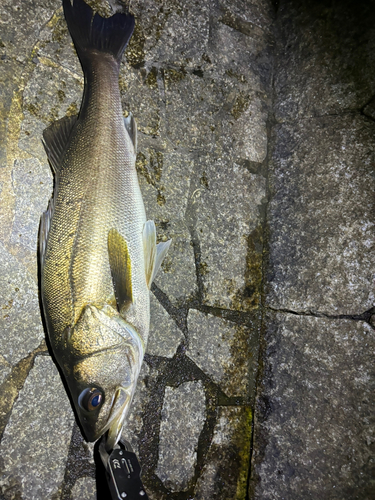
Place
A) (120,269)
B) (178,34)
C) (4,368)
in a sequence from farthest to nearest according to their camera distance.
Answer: (178,34) → (4,368) → (120,269)

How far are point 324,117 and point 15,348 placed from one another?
2.74m

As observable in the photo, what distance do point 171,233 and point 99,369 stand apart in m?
1.10

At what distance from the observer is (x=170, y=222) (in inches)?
100

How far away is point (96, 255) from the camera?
6.09 feet

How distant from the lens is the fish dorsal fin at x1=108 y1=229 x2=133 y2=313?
74.1 inches

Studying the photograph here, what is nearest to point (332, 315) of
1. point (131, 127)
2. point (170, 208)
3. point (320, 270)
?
point (320, 270)

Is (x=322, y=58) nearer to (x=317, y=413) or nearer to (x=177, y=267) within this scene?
(x=177, y=267)

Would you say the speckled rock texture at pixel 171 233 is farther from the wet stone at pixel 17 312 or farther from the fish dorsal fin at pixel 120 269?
the fish dorsal fin at pixel 120 269

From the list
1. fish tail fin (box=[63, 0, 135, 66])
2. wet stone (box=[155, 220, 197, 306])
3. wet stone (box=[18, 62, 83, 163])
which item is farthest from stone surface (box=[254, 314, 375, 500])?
fish tail fin (box=[63, 0, 135, 66])

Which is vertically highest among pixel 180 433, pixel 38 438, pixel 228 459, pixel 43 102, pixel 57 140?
pixel 43 102

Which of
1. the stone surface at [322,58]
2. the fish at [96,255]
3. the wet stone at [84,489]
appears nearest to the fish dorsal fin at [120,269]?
the fish at [96,255]

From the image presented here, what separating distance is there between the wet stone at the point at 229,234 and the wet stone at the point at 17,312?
3.85 ft

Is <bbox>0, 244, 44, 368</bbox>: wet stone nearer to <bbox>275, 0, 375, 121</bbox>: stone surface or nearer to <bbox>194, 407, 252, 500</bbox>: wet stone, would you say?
<bbox>194, 407, 252, 500</bbox>: wet stone

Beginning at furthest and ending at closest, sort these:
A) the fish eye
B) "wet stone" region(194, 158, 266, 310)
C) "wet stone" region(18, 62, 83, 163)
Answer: "wet stone" region(194, 158, 266, 310) → "wet stone" region(18, 62, 83, 163) → the fish eye
